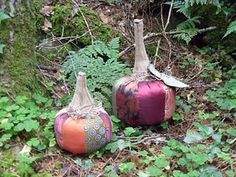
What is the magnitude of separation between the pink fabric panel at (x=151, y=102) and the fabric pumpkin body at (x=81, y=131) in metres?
0.31

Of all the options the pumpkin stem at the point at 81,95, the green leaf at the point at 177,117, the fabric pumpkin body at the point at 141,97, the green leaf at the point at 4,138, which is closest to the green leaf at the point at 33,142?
the green leaf at the point at 4,138

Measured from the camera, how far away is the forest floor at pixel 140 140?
8.73 ft

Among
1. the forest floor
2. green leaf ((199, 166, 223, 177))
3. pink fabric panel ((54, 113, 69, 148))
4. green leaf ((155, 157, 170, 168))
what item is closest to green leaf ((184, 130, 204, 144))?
the forest floor

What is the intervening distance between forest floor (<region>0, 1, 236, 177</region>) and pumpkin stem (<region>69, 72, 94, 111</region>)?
0.78ft

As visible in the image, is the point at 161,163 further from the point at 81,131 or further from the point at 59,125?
the point at 59,125

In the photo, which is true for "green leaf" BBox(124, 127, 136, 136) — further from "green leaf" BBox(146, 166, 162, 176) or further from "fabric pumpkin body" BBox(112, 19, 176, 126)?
"green leaf" BBox(146, 166, 162, 176)

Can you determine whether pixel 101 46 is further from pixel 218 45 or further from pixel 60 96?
pixel 218 45

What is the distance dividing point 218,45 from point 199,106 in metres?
0.88

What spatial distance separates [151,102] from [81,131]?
544 mm

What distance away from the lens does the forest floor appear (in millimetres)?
2662

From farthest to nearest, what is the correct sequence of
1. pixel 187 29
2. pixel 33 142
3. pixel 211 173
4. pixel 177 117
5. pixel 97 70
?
pixel 187 29 → pixel 97 70 → pixel 177 117 → pixel 33 142 → pixel 211 173

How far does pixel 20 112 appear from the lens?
2871 millimetres

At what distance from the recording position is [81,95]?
9.17 ft

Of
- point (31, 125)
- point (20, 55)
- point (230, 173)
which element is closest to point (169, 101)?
point (230, 173)
